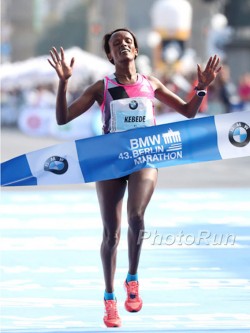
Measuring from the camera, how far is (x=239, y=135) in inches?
352

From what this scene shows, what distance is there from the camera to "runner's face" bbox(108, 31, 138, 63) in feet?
27.4

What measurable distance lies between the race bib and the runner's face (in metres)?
0.28

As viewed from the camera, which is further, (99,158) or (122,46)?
(99,158)

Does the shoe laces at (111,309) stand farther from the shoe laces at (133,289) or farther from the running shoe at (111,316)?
the shoe laces at (133,289)

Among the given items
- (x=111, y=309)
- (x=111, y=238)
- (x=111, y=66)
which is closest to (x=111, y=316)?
(x=111, y=309)

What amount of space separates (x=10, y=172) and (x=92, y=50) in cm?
7066

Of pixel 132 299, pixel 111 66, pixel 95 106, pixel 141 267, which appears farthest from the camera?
pixel 111 66

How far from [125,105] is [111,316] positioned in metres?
1.35

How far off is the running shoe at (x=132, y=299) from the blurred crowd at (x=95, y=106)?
1762cm

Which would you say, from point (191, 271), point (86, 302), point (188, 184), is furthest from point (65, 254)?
point (188, 184)

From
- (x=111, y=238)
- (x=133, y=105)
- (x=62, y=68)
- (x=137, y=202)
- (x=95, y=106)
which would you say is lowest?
(x=95, y=106)

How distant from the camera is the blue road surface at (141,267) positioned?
8.67 metres

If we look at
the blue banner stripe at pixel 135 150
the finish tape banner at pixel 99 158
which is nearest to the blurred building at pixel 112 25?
the blue banner stripe at pixel 135 150

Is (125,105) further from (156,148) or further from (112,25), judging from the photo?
(112,25)
